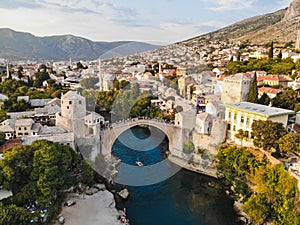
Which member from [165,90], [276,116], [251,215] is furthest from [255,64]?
[251,215]

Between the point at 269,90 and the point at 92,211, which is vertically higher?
the point at 269,90

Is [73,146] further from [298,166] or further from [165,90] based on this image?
[165,90]

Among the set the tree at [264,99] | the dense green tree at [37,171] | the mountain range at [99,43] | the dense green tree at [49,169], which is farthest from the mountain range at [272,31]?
the dense green tree at [37,171]

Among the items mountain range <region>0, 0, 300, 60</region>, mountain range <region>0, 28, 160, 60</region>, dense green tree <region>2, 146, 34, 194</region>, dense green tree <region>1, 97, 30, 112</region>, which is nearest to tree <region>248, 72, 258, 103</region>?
dense green tree <region>2, 146, 34, 194</region>

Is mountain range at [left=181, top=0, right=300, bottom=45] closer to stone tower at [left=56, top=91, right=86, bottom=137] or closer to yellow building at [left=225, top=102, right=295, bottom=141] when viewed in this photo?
yellow building at [left=225, top=102, right=295, bottom=141]

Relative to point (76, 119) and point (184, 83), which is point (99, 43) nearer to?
point (184, 83)

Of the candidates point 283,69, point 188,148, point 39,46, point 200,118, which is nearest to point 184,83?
point 283,69
